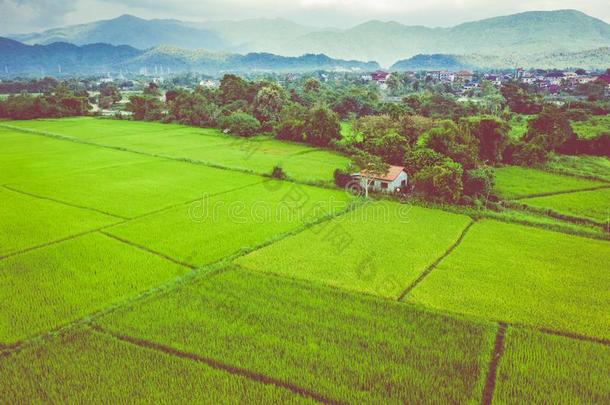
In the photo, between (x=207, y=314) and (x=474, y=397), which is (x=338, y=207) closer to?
(x=207, y=314)

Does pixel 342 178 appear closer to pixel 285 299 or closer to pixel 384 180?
pixel 384 180

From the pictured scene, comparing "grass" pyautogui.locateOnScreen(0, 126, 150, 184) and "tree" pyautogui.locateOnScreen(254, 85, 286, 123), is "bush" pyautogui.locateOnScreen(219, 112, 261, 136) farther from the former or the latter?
"grass" pyautogui.locateOnScreen(0, 126, 150, 184)

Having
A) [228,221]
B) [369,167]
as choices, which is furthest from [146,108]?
[228,221]

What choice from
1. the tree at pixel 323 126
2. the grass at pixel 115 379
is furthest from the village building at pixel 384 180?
the grass at pixel 115 379

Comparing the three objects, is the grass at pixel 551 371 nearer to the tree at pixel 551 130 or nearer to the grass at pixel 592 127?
the tree at pixel 551 130

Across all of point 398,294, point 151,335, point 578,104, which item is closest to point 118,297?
point 151,335
